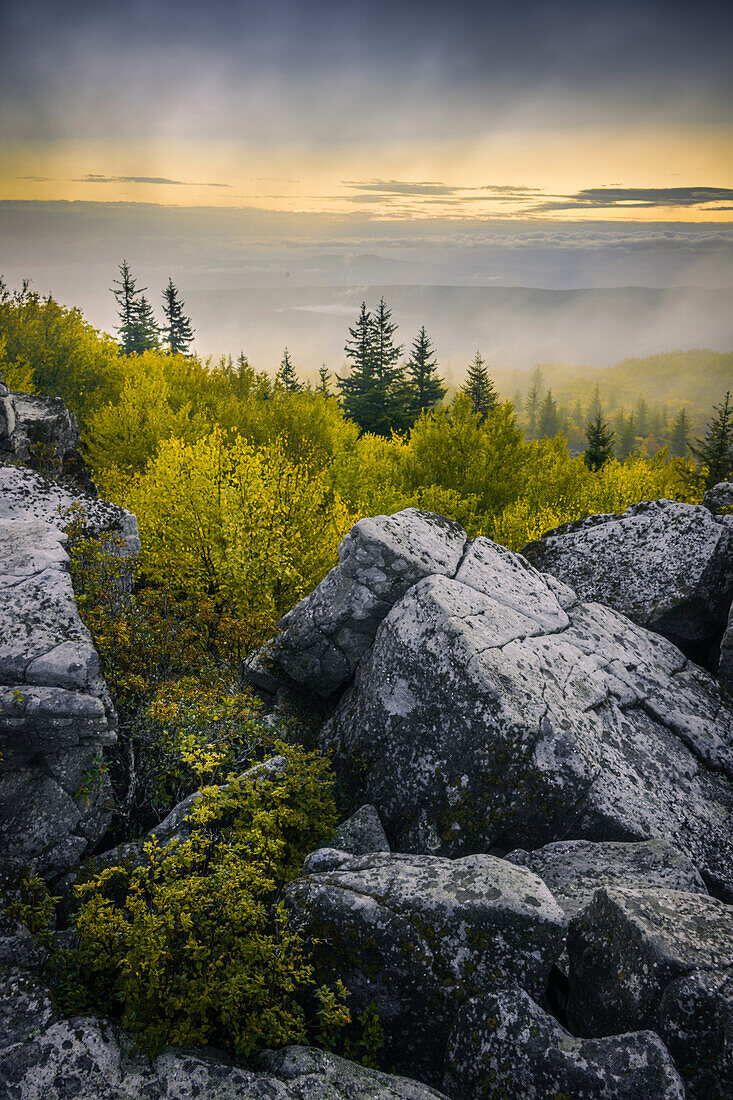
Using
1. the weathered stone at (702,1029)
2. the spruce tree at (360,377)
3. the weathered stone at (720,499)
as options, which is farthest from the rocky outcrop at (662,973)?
the spruce tree at (360,377)

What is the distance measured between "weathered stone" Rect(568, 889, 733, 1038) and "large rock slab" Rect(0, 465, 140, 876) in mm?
6203

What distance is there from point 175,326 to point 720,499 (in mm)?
83490

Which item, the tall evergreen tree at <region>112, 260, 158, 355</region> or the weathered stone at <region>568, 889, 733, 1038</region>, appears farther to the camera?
the tall evergreen tree at <region>112, 260, 158, 355</region>

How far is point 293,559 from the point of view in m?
17.9

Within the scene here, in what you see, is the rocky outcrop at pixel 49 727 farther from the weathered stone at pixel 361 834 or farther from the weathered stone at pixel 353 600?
the weathered stone at pixel 361 834

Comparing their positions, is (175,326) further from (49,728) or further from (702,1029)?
(702,1029)

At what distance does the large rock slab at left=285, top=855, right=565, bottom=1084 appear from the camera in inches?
200

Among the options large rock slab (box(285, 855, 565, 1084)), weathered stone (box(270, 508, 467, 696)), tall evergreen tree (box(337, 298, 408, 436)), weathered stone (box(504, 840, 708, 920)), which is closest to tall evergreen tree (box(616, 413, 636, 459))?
tall evergreen tree (box(337, 298, 408, 436))

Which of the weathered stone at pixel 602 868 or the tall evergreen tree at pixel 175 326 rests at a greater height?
the tall evergreen tree at pixel 175 326

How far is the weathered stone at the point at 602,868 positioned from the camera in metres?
6.11

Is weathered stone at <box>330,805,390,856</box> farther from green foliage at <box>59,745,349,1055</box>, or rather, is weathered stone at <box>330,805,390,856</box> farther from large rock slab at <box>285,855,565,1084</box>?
green foliage at <box>59,745,349,1055</box>

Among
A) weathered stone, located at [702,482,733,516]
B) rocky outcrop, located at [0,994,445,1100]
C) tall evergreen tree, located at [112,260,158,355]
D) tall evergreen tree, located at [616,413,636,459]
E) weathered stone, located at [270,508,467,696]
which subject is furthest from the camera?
tall evergreen tree, located at [616,413,636,459]

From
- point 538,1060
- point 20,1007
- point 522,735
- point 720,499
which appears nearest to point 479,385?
point 720,499

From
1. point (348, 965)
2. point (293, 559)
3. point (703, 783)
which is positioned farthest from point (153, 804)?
point (293, 559)
